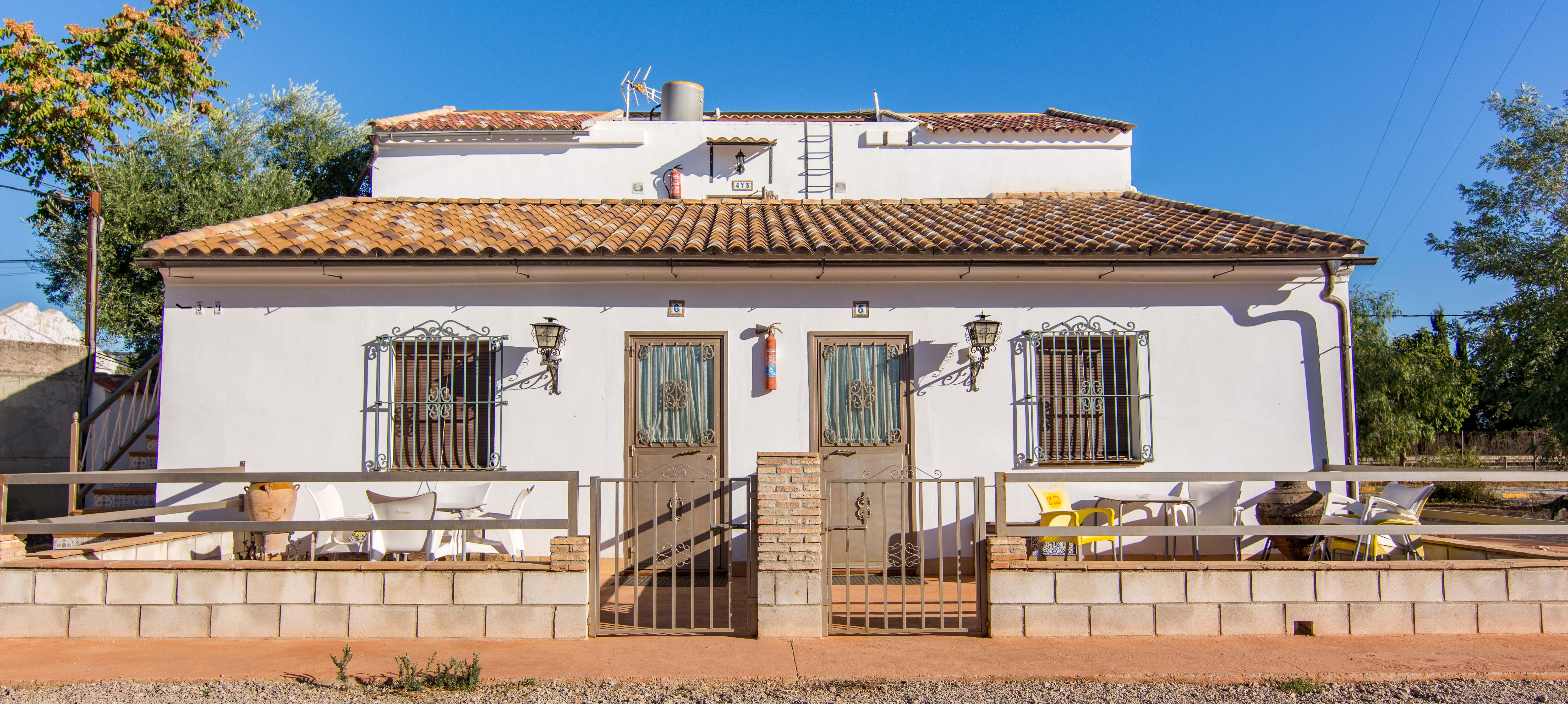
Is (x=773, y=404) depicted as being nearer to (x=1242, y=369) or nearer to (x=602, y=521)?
(x=602, y=521)

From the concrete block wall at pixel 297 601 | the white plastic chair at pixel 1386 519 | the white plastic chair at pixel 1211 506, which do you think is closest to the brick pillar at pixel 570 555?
the concrete block wall at pixel 297 601

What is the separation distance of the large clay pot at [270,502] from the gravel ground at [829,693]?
2.49 m

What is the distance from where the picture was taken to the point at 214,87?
52.8 feet

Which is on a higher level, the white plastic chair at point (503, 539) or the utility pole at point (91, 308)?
the utility pole at point (91, 308)

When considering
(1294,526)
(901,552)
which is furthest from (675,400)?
(1294,526)

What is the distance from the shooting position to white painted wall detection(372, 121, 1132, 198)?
42.7 feet

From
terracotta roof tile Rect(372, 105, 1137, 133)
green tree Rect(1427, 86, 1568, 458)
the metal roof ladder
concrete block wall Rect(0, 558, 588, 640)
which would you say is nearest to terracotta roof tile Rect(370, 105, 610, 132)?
terracotta roof tile Rect(372, 105, 1137, 133)

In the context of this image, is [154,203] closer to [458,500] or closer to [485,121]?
[485,121]

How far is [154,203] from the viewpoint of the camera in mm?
14812

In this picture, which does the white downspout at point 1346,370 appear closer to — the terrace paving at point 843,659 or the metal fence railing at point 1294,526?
the metal fence railing at point 1294,526

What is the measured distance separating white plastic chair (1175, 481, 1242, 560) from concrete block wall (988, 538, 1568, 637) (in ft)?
5.81

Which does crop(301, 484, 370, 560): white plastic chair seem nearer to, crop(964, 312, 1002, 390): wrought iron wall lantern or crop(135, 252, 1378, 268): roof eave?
crop(135, 252, 1378, 268): roof eave

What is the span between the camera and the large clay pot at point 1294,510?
689cm

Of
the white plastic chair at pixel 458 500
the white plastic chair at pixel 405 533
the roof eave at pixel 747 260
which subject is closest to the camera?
the white plastic chair at pixel 405 533
